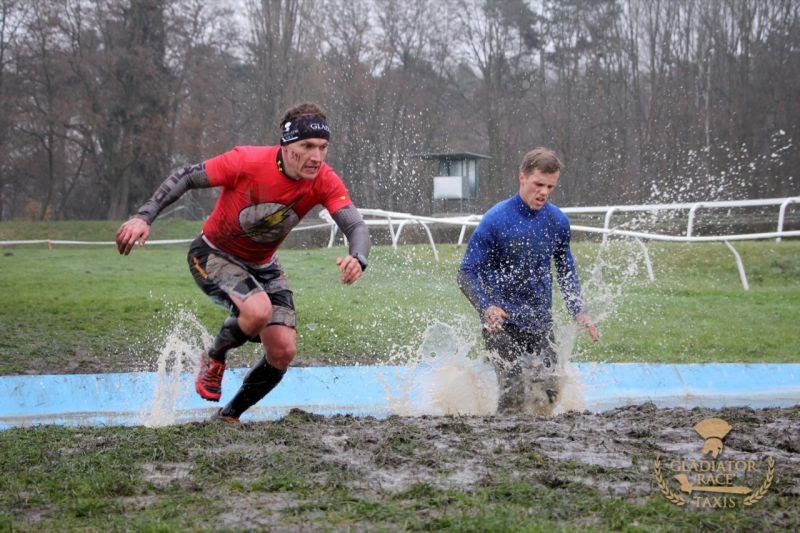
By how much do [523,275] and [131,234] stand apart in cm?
251

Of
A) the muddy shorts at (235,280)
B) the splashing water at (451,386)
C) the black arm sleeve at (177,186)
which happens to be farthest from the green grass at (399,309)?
the black arm sleeve at (177,186)

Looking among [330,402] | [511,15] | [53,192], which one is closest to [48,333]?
[330,402]

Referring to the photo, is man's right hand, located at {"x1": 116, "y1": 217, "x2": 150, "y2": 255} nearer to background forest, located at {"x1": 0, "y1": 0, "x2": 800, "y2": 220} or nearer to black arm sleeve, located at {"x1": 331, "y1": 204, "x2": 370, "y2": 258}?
black arm sleeve, located at {"x1": 331, "y1": 204, "x2": 370, "y2": 258}

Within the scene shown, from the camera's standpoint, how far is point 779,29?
101ft

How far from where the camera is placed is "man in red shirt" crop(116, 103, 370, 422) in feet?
18.9

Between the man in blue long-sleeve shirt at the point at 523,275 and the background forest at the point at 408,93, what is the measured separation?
22615mm

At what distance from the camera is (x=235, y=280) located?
584 cm

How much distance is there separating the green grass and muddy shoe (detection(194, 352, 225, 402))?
2014 millimetres

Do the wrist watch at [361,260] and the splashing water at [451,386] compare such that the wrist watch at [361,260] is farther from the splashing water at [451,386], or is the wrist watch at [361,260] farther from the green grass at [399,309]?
the green grass at [399,309]

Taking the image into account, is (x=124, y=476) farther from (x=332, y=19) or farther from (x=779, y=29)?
(x=332, y=19)

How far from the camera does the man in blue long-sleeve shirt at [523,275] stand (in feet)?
21.0

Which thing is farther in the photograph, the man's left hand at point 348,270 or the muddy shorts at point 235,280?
the muddy shorts at point 235,280

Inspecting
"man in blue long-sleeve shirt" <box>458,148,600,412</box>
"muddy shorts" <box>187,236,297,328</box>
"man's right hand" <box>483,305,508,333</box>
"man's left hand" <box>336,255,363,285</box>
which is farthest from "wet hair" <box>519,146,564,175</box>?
"muddy shorts" <box>187,236,297,328</box>

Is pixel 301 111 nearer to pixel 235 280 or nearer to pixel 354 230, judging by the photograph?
pixel 354 230
